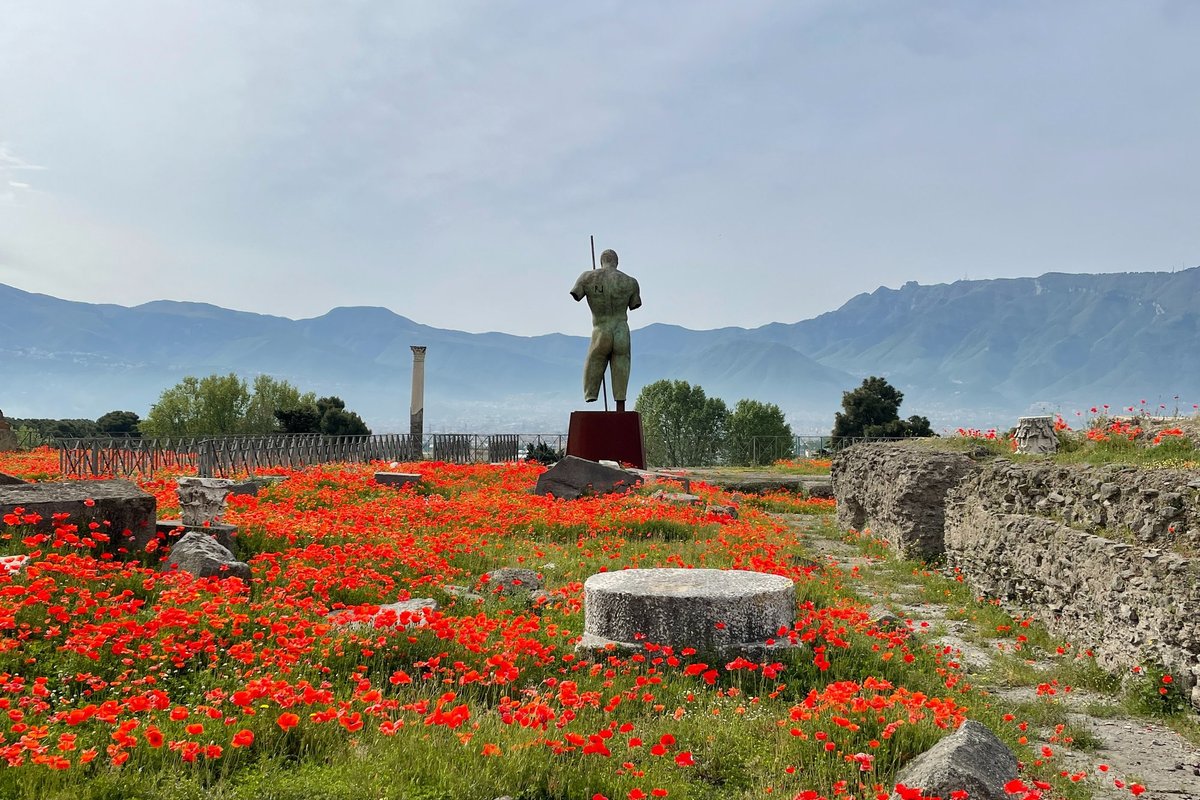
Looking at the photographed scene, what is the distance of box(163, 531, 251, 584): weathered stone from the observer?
759 cm

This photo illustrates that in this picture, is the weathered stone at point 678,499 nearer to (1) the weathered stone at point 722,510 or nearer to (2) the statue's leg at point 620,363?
(1) the weathered stone at point 722,510

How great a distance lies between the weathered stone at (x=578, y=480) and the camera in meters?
17.1

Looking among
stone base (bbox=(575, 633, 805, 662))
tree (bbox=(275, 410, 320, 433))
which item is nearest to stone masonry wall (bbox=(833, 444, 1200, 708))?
stone base (bbox=(575, 633, 805, 662))

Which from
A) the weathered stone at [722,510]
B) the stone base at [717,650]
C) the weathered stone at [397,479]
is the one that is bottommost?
the stone base at [717,650]

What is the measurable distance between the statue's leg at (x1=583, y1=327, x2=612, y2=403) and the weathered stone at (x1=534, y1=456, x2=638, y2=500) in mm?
5123

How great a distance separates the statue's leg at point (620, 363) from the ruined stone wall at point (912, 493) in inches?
334

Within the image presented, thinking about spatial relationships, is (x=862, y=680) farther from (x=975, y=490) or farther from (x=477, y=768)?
(x=975, y=490)

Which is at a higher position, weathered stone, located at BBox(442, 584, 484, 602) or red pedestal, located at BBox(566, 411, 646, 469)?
red pedestal, located at BBox(566, 411, 646, 469)

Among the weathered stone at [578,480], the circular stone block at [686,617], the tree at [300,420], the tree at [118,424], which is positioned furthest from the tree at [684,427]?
the circular stone block at [686,617]

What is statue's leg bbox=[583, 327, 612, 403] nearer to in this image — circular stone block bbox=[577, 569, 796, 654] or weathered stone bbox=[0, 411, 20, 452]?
circular stone block bbox=[577, 569, 796, 654]

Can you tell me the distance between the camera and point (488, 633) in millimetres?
6559

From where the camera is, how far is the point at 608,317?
2216cm

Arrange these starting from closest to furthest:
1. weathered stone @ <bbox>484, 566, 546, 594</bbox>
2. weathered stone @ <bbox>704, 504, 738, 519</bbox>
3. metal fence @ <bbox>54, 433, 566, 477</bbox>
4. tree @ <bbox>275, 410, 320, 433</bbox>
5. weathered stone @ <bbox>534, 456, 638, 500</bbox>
Result: weathered stone @ <bbox>484, 566, 546, 594</bbox> < weathered stone @ <bbox>704, 504, 738, 519</bbox> < weathered stone @ <bbox>534, 456, 638, 500</bbox> < metal fence @ <bbox>54, 433, 566, 477</bbox> < tree @ <bbox>275, 410, 320, 433</bbox>

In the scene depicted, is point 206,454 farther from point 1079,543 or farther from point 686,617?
point 1079,543
